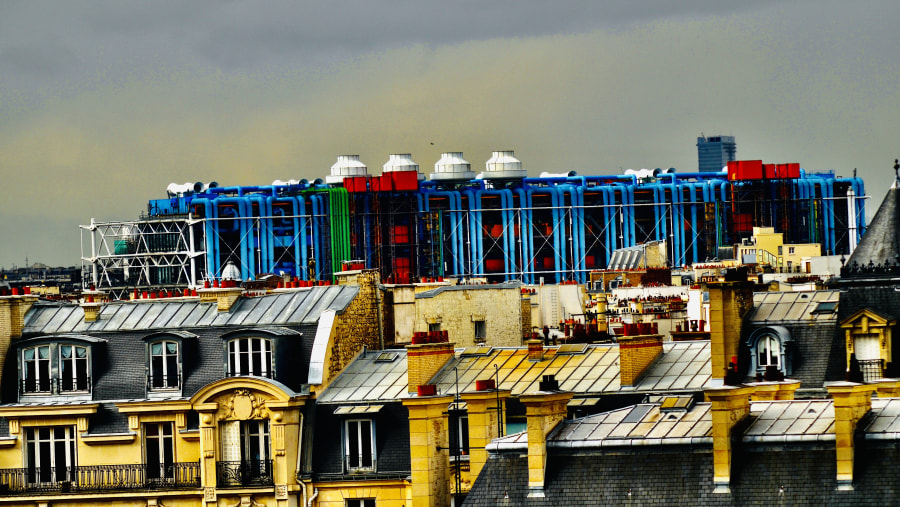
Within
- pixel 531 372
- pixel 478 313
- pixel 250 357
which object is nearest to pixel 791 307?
pixel 531 372

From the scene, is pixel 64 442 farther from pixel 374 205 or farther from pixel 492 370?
pixel 374 205

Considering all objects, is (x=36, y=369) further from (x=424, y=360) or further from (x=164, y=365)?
(x=424, y=360)

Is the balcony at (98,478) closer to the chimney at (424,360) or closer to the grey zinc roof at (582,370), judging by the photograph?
Result: the chimney at (424,360)

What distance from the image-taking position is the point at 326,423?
178 ft

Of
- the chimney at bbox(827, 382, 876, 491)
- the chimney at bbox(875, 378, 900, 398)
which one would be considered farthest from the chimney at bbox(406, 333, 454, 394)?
the chimney at bbox(827, 382, 876, 491)

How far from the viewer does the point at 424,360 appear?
54.8 m

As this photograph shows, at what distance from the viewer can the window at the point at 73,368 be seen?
58406 millimetres

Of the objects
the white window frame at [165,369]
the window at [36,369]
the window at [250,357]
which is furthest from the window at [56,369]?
the window at [250,357]

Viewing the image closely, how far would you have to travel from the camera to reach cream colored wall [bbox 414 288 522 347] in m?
69.6

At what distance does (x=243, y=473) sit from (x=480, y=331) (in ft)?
56.9

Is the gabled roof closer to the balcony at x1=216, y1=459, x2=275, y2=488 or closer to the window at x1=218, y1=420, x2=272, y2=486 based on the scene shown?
the window at x1=218, y1=420, x2=272, y2=486

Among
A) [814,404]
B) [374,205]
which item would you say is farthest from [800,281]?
[374,205]

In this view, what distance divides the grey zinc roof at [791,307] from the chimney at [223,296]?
49.2 feet

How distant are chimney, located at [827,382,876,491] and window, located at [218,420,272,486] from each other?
20.6 meters
